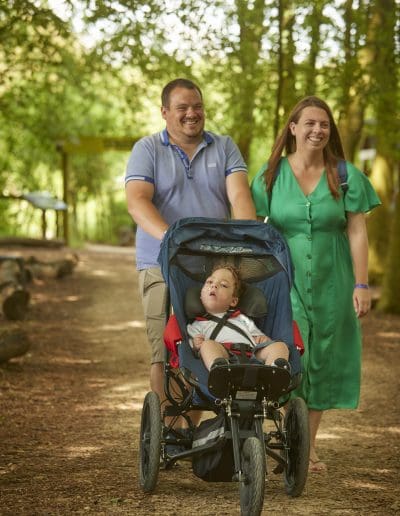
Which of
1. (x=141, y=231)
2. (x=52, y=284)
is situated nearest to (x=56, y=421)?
(x=141, y=231)

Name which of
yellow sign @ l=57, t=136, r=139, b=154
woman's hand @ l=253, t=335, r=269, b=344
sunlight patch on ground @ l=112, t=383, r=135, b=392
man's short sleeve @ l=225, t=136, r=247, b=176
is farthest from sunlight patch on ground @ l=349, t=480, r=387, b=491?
yellow sign @ l=57, t=136, r=139, b=154

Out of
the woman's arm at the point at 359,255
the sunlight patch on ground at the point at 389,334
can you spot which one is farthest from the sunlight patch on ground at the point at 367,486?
the sunlight patch on ground at the point at 389,334

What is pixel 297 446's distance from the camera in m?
5.02

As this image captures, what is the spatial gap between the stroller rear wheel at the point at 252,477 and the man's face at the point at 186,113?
185 centimetres

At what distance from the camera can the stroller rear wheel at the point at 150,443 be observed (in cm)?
505

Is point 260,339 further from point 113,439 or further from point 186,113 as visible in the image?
point 113,439

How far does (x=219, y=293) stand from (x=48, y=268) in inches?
552

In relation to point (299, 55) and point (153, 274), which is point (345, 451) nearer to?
point (153, 274)

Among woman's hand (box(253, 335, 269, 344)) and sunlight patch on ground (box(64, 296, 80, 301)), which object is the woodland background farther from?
woman's hand (box(253, 335, 269, 344))

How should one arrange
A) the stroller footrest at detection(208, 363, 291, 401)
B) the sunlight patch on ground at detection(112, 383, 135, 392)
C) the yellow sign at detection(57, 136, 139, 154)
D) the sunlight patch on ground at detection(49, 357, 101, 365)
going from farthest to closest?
the yellow sign at detection(57, 136, 139, 154) → the sunlight patch on ground at detection(49, 357, 101, 365) → the sunlight patch on ground at detection(112, 383, 135, 392) → the stroller footrest at detection(208, 363, 291, 401)

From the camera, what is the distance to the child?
5004 mm

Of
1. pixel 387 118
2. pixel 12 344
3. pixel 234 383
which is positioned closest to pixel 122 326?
pixel 12 344

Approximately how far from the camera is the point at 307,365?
5.99 meters

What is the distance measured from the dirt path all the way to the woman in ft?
1.92
